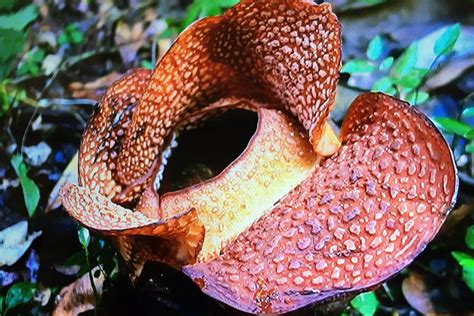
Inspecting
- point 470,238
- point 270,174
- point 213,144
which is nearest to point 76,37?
point 213,144

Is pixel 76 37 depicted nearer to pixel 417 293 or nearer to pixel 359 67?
pixel 359 67

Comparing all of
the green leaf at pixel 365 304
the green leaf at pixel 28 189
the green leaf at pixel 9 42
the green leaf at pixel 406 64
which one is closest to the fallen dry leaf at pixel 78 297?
the green leaf at pixel 28 189

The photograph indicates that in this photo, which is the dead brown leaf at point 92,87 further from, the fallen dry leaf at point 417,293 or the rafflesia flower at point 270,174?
the fallen dry leaf at point 417,293


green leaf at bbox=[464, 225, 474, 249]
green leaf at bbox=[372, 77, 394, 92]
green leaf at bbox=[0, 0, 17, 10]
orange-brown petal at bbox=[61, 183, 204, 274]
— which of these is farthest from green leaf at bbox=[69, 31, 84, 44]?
green leaf at bbox=[464, 225, 474, 249]

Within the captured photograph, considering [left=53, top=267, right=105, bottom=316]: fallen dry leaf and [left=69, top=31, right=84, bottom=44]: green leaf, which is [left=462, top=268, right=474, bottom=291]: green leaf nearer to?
[left=53, top=267, right=105, bottom=316]: fallen dry leaf

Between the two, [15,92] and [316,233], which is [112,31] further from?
[316,233]
